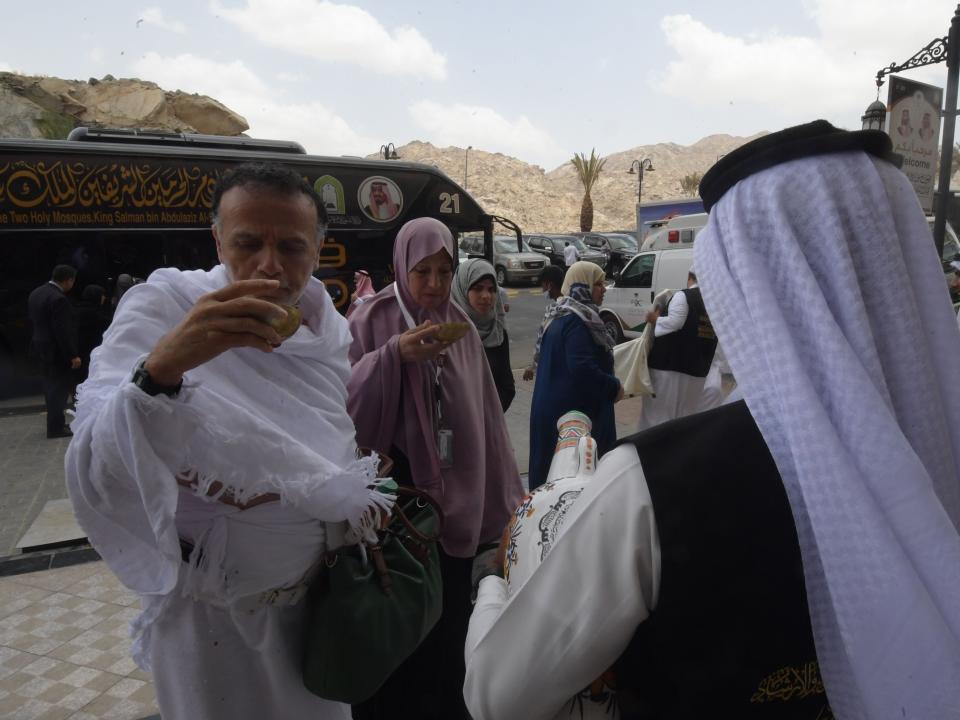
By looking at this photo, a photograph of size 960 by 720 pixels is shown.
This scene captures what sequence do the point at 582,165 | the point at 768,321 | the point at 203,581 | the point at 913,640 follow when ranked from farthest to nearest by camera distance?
the point at 582,165 → the point at 203,581 → the point at 768,321 → the point at 913,640

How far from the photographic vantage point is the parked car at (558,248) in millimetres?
24656

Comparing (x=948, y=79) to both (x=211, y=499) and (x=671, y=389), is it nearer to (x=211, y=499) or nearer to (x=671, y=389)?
(x=671, y=389)

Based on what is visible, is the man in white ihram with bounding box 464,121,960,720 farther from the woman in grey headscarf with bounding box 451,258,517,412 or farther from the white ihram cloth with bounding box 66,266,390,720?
the woman in grey headscarf with bounding box 451,258,517,412

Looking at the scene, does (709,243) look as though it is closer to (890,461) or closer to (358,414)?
(890,461)

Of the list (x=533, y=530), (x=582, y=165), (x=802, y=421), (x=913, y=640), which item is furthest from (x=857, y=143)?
(x=582, y=165)

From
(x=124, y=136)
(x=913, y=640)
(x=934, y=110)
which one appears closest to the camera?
(x=913, y=640)

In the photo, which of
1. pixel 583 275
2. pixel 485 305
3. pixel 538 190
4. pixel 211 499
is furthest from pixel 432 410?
pixel 538 190

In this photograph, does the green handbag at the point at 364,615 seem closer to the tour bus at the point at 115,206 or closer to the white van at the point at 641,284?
the tour bus at the point at 115,206


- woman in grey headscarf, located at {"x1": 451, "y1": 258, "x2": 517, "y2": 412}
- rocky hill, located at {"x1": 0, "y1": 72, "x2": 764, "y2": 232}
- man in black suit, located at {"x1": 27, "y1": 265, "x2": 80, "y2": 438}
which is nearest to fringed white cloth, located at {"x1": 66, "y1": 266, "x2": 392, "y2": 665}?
woman in grey headscarf, located at {"x1": 451, "y1": 258, "x2": 517, "y2": 412}

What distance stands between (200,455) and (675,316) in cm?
474

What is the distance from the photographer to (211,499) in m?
1.35

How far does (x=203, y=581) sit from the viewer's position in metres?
1.39

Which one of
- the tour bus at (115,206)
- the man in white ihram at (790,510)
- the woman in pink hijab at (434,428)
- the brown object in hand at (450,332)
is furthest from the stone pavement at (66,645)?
the tour bus at (115,206)

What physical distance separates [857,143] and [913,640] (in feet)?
2.49
